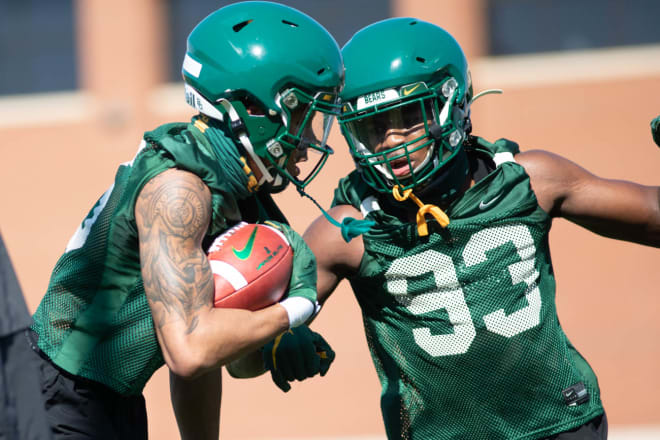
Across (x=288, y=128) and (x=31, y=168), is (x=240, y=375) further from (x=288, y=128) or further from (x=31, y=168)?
(x=31, y=168)

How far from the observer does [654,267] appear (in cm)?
713

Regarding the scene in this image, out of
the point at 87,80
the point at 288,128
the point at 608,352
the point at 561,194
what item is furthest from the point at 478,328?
the point at 87,80

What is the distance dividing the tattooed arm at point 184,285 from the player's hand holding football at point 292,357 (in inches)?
28.1

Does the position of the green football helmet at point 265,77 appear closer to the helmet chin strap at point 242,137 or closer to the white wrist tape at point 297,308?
the helmet chin strap at point 242,137

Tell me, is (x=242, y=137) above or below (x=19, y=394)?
above

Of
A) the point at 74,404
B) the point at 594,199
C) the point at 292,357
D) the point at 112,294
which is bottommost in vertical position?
the point at 292,357

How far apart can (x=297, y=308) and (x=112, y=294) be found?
61cm

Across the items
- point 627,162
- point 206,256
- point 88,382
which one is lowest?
point 627,162

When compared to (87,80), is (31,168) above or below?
below

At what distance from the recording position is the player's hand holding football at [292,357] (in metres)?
3.26

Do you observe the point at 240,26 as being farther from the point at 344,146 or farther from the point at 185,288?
the point at 344,146

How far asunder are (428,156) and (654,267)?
15.1 feet

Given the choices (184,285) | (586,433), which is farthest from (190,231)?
(586,433)

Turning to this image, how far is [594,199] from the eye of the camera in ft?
10.8
